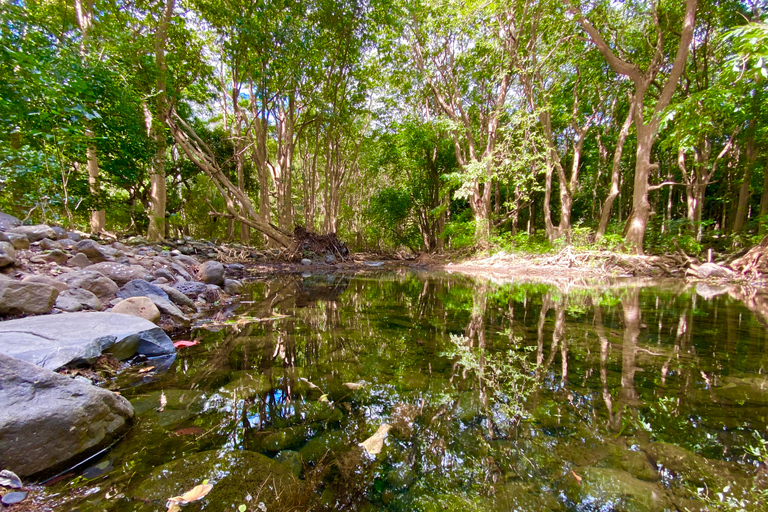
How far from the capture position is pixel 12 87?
4.41m

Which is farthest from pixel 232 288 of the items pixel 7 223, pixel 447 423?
pixel 447 423

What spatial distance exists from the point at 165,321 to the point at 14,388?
2.17 metres

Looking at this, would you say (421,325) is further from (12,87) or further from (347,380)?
(12,87)

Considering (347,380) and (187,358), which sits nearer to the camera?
(347,380)

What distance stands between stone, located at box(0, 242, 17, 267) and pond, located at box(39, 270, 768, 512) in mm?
2224

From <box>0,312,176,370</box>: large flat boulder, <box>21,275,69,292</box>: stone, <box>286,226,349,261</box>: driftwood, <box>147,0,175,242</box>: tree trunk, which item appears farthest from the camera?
<box>286,226,349,261</box>: driftwood

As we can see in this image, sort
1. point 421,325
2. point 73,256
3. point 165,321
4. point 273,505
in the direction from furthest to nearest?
point 73,256, point 421,325, point 165,321, point 273,505

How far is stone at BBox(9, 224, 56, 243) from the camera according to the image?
14.3ft

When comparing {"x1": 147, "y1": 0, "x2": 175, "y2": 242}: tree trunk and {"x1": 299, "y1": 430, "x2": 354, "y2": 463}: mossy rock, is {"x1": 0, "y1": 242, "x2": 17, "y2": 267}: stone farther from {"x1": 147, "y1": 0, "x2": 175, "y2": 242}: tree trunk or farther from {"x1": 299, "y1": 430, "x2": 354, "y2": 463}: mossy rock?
{"x1": 147, "y1": 0, "x2": 175, "y2": 242}: tree trunk

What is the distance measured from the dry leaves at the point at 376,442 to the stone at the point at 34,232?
5893 millimetres

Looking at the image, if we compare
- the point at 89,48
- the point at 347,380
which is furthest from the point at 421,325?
the point at 89,48

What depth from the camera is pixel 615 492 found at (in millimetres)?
1147

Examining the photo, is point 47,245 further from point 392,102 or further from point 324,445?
point 392,102

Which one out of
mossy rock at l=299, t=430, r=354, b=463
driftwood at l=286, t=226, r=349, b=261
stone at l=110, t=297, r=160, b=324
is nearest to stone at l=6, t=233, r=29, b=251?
stone at l=110, t=297, r=160, b=324
